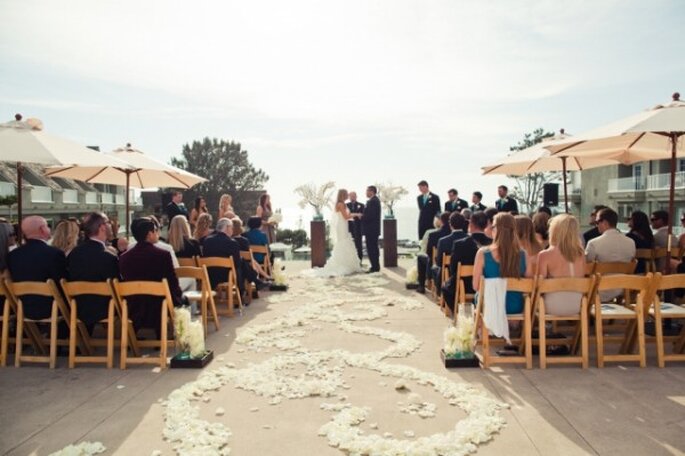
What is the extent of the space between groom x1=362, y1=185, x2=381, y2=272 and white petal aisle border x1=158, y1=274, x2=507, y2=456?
5.52 meters

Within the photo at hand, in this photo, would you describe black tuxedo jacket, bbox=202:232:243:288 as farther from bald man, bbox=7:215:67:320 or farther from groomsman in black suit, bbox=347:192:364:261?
groomsman in black suit, bbox=347:192:364:261

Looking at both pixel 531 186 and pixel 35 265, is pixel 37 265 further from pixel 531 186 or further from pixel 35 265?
pixel 531 186

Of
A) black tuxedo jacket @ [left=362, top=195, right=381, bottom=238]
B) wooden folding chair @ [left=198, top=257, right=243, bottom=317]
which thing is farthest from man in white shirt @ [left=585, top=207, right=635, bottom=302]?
black tuxedo jacket @ [left=362, top=195, right=381, bottom=238]

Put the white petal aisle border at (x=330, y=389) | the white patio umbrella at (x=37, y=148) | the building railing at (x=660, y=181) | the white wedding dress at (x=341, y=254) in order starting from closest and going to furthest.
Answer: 1. the white petal aisle border at (x=330, y=389)
2. the white patio umbrella at (x=37, y=148)
3. the white wedding dress at (x=341, y=254)
4. the building railing at (x=660, y=181)

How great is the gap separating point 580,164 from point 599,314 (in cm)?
752

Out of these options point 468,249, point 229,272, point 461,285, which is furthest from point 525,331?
point 229,272

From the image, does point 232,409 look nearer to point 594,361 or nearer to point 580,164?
point 594,361

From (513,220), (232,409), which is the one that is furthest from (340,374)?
(513,220)

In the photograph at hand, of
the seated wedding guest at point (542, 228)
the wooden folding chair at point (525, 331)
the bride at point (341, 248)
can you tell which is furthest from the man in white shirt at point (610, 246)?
the bride at point (341, 248)

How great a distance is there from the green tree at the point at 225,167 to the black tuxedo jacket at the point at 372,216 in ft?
166

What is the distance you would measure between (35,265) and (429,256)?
680 cm

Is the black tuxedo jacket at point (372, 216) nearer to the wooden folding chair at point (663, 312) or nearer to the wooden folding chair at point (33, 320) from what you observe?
the wooden folding chair at point (663, 312)

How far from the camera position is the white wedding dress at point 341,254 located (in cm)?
1340

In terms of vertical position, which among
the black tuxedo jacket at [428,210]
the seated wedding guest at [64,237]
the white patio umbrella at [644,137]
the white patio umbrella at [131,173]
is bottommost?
the seated wedding guest at [64,237]
